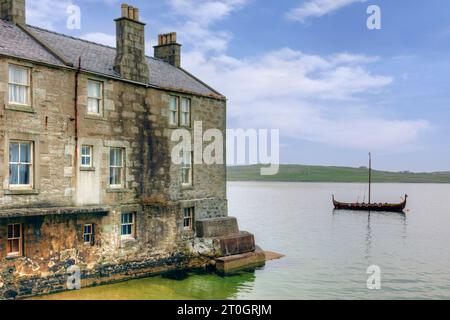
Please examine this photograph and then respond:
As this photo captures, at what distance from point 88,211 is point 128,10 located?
9988 mm

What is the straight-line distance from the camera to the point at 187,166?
2727cm

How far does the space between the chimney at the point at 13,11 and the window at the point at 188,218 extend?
1243cm

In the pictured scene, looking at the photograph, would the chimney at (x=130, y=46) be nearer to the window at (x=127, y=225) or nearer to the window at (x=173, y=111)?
the window at (x=173, y=111)

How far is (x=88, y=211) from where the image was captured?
21328mm

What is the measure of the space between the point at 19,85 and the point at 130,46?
6.57 meters

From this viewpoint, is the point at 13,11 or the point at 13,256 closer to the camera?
the point at 13,256

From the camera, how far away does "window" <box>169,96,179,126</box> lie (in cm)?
2605

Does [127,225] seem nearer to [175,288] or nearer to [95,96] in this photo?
[175,288]

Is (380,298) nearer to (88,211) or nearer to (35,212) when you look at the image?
(88,211)

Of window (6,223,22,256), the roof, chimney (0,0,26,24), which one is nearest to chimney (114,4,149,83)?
the roof

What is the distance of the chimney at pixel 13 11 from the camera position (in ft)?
75.6

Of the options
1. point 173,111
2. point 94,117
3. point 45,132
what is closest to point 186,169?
point 173,111

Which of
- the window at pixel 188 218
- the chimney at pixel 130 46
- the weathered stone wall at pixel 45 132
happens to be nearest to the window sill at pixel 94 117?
the weathered stone wall at pixel 45 132
